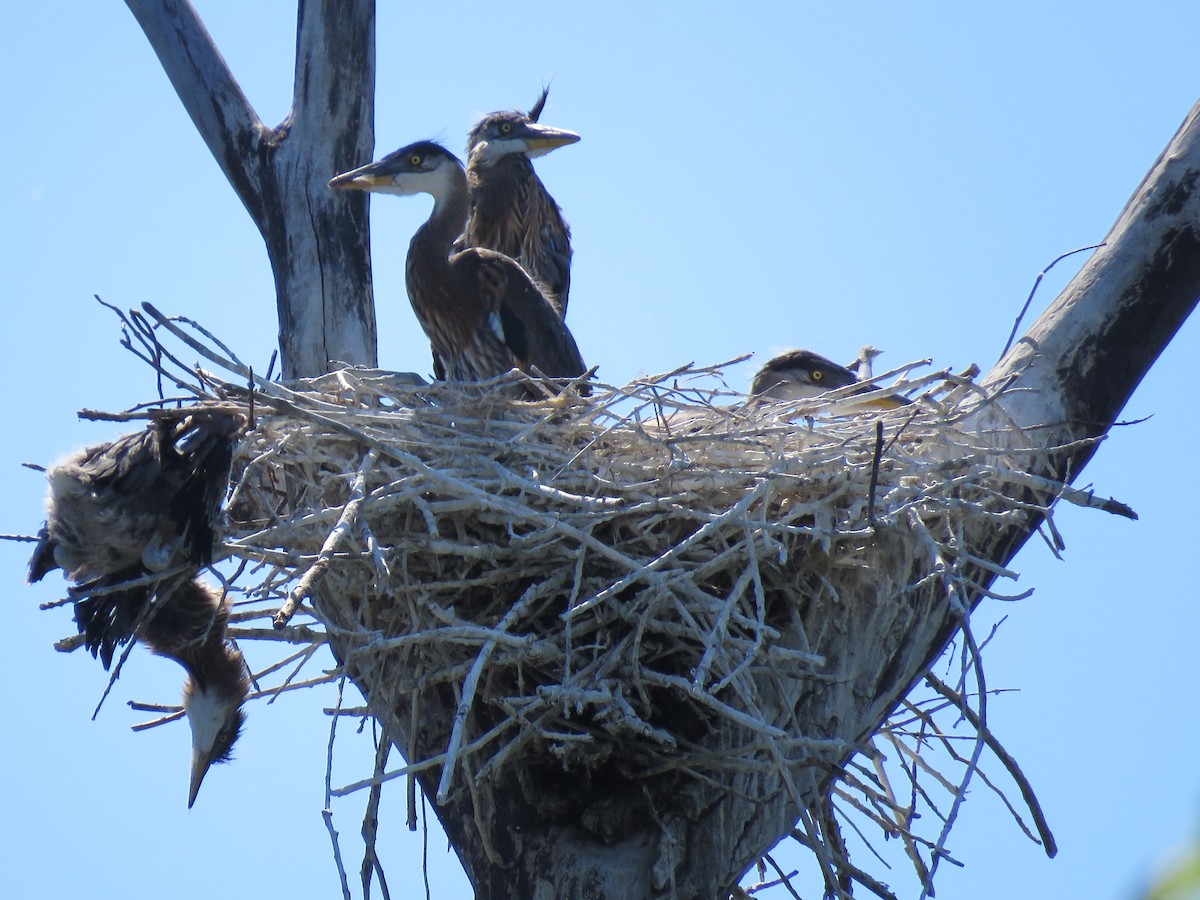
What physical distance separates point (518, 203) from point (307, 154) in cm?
164

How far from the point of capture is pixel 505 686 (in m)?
3.39

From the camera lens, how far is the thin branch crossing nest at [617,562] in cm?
309

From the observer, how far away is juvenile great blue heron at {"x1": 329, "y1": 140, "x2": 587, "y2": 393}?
16.1ft

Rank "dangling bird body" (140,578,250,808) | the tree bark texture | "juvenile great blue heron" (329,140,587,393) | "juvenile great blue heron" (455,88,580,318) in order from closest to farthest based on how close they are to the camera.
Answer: the tree bark texture < "dangling bird body" (140,578,250,808) < "juvenile great blue heron" (329,140,587,393) < "juvenile great blue heron" (455,88,580,318)

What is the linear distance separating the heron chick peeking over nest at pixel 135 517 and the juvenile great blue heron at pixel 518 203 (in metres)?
2.91

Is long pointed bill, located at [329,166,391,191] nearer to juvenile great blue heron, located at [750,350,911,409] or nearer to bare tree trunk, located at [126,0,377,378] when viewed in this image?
bare tree trunk, located at [126,0,377,378]

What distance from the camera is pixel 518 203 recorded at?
20.4ft

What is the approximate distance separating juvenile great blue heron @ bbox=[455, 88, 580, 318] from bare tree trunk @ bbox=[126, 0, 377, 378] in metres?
1.35

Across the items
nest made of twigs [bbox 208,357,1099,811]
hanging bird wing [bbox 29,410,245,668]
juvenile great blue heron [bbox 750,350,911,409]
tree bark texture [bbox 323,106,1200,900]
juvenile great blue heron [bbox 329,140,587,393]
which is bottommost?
tree bark texture [bbox 323,106,1200,900]

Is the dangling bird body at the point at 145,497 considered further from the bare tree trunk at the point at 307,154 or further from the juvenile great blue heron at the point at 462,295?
the juvenile great blue heron at the point at 462,295

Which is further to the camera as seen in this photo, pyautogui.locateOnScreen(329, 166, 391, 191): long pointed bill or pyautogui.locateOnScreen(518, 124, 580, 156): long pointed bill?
pyautogui.locateOnScreen(518, 124, 580, 156): long pointed bill

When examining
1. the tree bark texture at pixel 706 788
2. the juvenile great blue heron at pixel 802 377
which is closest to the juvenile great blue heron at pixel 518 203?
the juvenile great blue heron at pixel 802 377

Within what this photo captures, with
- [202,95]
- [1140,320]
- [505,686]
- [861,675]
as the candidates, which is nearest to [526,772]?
[505,686]

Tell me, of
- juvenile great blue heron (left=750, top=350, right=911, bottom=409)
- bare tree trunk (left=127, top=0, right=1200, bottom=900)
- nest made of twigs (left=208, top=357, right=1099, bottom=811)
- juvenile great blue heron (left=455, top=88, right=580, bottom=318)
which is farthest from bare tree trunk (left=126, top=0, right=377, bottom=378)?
juvenile great blue heron (left=750, top=350, right=911, bottom=409)
